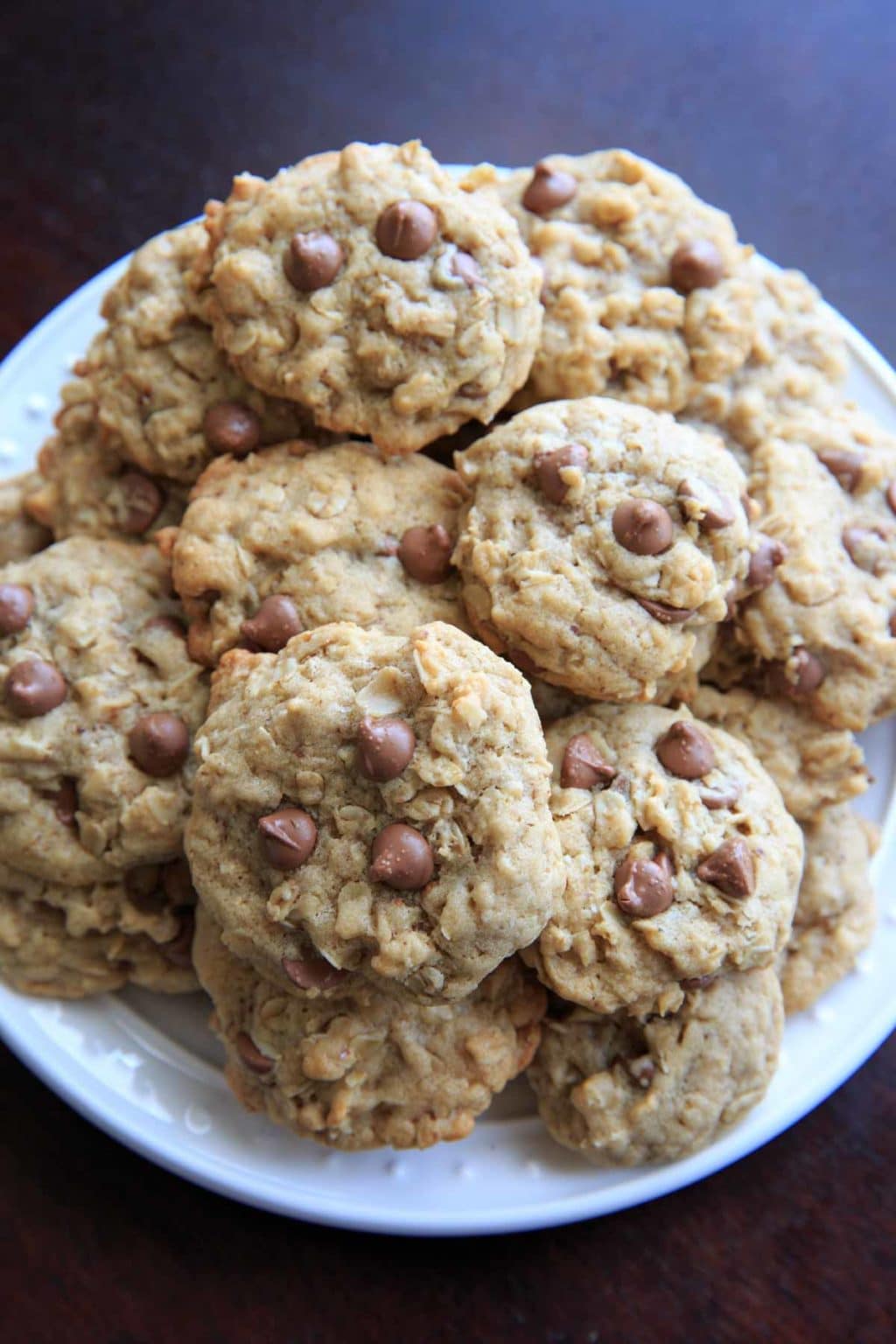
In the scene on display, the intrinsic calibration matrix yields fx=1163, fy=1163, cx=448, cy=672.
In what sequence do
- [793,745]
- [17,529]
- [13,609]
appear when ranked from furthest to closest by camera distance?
1. [17,529]
2. [793,745]
3. [13,609]

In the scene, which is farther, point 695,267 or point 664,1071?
point 695,267

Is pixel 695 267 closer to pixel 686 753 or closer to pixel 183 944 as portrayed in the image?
pixel 686 753

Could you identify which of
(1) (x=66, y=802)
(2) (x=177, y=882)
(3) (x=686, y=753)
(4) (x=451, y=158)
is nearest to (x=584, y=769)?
(3) (x=686, y=753)

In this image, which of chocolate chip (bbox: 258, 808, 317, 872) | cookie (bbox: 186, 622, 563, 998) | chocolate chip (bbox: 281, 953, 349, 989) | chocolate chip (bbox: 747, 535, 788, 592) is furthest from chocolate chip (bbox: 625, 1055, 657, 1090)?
chocolate chip (bbox: 747, 535, 788, 592)

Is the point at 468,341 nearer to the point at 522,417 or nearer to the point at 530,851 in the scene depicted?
the point at 522,417

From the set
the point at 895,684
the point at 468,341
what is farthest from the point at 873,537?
the point at 468,341

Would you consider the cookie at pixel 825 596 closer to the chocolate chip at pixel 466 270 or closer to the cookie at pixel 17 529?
the chocolate chip at pixel 466 270

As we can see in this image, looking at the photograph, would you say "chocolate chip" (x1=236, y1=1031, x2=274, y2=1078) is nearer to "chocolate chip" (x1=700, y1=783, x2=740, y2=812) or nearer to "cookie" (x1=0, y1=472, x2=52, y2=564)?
"chocolate chip" (x1=700, y1=783, x2=740, y2=812)
